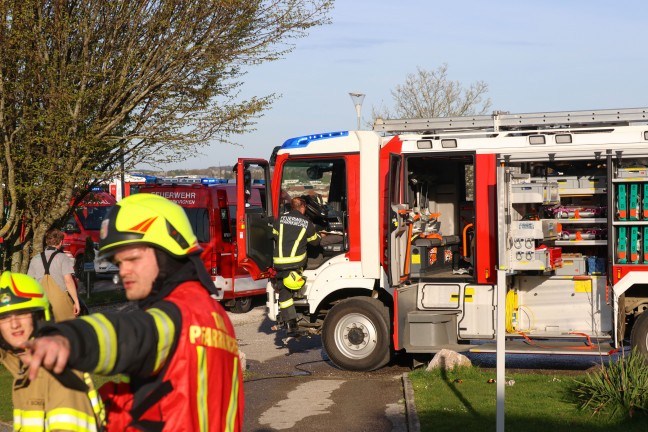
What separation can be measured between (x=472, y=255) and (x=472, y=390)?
7.71 ft

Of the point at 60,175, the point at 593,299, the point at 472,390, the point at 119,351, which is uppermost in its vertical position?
the point at 60,175

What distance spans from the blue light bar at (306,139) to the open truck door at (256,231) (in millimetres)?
470

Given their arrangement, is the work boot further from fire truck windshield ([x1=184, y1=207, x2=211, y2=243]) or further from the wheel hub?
fire truck windshield ([x1=184, y1=207, x2=211, y2=243])

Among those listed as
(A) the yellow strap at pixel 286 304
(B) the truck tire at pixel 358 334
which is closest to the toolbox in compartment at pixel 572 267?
(B) the truck tire at pixel 358 334

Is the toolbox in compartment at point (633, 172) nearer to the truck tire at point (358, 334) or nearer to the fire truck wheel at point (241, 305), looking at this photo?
the truck tire at point (358, 334)

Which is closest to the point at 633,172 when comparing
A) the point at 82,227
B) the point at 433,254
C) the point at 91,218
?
the point at 433,254

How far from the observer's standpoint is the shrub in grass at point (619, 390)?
909cm

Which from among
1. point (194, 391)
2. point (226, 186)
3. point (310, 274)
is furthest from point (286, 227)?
point (194, 391)

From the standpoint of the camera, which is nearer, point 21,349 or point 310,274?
point 21,349

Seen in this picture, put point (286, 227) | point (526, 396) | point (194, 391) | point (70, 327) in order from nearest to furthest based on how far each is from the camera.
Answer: point (70, 327), point (194, 391), point (526, 396), point (286, 227)

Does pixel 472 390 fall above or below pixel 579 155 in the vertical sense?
below

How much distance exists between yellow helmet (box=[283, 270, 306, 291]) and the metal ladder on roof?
2.13 metres

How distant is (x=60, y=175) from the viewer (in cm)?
1373

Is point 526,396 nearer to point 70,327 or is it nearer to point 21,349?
point 21,349
